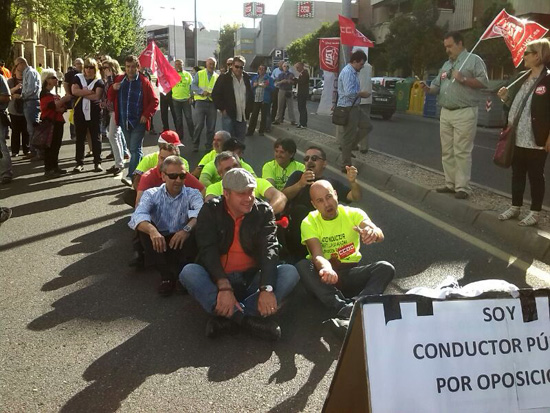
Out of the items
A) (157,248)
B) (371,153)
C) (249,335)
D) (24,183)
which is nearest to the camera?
(249,335)

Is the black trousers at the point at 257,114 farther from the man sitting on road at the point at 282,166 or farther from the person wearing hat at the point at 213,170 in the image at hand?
the man sitting on road at the point at 282,166

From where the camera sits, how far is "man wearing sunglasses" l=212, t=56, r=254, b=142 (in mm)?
10391

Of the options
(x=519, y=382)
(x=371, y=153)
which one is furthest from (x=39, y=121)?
(x=519, y=382)

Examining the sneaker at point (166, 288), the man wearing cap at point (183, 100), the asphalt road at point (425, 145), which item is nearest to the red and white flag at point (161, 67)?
the man wearing cap at point (183, 100)

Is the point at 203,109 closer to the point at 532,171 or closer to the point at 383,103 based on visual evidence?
the point at 532,171

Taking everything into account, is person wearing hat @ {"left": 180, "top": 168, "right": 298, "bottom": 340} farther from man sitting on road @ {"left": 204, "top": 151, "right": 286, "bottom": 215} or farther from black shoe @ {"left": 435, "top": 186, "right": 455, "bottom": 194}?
black shoe @ {"left": 435, "top": 186, "right": 455, "bottom": 194}

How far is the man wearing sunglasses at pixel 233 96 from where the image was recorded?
10.4m

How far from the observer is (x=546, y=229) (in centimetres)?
602

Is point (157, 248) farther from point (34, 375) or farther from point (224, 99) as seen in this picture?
point (224, 99)

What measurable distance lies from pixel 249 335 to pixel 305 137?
1067 centimetres

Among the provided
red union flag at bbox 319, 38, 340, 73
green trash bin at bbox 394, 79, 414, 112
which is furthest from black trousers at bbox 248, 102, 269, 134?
green trash bin at bbox 394, 79, 414, 112

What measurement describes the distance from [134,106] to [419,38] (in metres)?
27.7

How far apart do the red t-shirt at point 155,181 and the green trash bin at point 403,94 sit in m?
23.5

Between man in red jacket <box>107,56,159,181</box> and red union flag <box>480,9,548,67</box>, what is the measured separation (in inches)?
193
